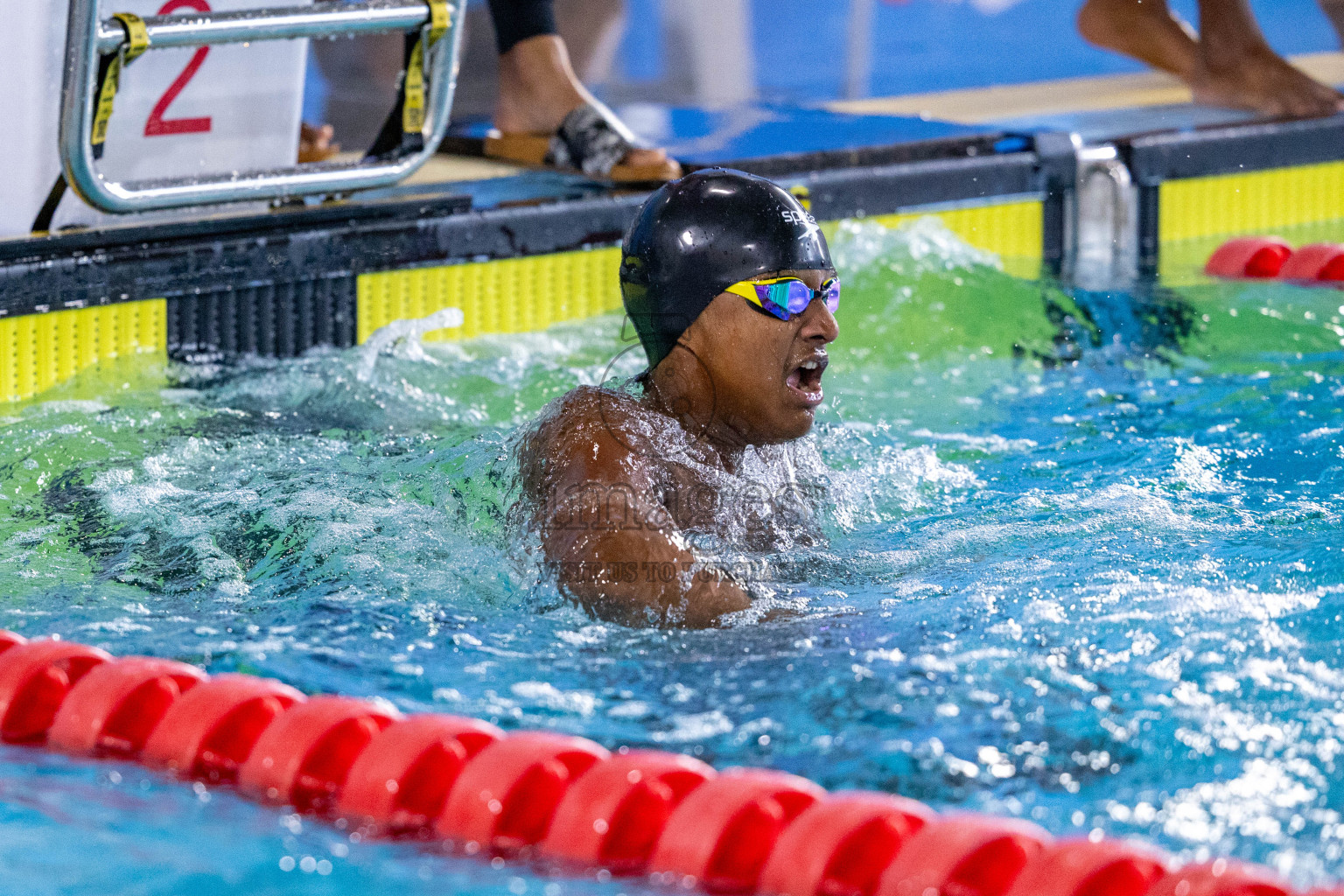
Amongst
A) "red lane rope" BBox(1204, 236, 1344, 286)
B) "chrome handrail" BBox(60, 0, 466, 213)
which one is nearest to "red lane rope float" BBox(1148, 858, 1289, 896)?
"chrome handrail" BBox(60, 0, 466, 213)

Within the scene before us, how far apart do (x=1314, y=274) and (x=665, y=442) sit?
9.88 ft

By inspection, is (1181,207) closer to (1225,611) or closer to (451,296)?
(451,296)

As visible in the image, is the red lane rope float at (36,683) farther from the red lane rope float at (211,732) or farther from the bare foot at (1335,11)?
the bare foot at (1335,11)

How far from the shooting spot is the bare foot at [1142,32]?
5871mm

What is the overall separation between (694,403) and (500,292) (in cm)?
179

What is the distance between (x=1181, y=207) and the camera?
17.6 feet

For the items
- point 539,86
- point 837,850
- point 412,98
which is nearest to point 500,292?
point 412,98

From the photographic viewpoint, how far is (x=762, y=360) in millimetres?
2502

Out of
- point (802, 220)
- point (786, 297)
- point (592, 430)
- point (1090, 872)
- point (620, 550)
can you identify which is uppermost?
point (802, 220)

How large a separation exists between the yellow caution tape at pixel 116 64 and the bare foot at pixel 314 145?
4.07ft

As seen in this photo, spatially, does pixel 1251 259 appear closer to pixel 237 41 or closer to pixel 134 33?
pixel 237 41

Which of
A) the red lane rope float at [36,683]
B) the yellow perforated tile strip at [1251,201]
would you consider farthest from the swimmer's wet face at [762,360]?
the yellow perforated tile strip at [1251,201]

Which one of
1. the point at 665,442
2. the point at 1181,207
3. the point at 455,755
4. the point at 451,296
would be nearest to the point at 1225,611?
the point at 665,442

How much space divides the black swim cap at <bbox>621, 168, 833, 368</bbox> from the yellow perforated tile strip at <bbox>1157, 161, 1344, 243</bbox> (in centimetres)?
314
